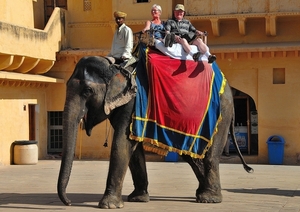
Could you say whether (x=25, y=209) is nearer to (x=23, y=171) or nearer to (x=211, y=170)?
(x=211, y=170)

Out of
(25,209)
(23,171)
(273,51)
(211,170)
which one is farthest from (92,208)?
(273,51)

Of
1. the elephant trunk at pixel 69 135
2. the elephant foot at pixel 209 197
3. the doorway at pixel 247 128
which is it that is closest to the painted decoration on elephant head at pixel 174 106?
the elephant foot at pixel 209 197

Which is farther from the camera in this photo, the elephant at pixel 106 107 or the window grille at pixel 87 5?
the window grille at pixel 87 5

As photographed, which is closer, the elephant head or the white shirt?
the elephant head

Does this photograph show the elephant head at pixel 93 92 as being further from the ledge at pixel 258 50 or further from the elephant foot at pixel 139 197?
the ledge at pixel 258 50

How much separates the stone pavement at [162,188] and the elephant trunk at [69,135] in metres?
0.80

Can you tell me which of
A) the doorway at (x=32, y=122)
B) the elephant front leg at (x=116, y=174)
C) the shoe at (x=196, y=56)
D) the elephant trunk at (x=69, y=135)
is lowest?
the doorway at (x=32, y=122)

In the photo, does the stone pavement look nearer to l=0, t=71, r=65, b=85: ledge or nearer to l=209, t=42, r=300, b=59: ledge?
l=0, t=71, r=65, b=85: ledge

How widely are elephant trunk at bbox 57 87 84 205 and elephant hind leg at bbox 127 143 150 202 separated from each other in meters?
1.55

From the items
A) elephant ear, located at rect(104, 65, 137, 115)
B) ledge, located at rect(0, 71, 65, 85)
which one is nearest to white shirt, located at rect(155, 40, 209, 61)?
elephant ear, located at rect(104, 65, 137, 115)

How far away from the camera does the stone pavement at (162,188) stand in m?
12.1

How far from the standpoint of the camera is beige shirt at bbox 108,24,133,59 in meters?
12.1

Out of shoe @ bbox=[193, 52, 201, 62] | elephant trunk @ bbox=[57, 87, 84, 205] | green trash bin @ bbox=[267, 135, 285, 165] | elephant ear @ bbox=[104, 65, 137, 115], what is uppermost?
shoe @ bbox=[193, 52, 201, 62]

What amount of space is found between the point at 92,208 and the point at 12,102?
1172cm
